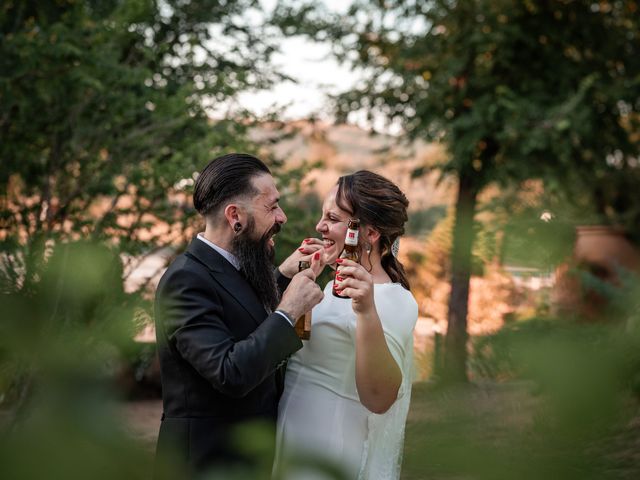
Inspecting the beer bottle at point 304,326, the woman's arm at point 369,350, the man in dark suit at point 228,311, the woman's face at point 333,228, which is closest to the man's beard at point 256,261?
the man in dark suit at point 228,311

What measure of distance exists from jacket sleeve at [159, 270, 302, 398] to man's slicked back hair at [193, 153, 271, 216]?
0.36 meters

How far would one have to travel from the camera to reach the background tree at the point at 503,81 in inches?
327

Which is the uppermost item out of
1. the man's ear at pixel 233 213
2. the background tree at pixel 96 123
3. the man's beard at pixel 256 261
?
the background tree at pixel 96 123

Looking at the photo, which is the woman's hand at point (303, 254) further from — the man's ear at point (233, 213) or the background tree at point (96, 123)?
the background tree at point (96, 123)

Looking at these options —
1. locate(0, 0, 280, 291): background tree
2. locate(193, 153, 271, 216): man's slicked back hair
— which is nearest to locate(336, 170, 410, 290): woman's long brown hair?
locate(193, 153, 271, 216): man's slicked back hair

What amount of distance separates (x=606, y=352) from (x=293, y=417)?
162 cm

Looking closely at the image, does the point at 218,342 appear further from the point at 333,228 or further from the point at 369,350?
the point at 333,228

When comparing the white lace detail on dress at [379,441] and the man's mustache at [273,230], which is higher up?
the man's mustache at [273,230]

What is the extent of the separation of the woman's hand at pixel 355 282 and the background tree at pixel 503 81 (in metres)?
6.47

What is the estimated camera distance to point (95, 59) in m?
6.82

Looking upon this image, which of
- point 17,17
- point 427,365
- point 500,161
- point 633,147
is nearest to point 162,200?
point 17,17

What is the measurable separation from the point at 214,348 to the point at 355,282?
43 cm

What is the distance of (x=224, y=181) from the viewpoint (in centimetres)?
241

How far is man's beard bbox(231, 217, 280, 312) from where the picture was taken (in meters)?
2.39
